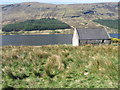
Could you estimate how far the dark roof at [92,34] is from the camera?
3250cm

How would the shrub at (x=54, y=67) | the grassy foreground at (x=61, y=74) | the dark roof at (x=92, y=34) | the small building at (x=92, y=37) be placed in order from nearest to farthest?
the grassy foreground at (x=61, y=74) < the shrub at (x=54, y=67) < the small building at (x=92, y=37) < the dark roof at (x=92, y=34)

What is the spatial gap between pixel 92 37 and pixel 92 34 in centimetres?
92

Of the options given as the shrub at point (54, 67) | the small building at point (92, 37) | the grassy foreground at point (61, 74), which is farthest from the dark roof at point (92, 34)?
the shrub at point (54, 67)

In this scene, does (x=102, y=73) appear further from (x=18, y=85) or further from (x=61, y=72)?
(x=18, y=85)

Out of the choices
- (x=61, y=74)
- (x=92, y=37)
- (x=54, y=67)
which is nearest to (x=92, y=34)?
(x=92, y=37)

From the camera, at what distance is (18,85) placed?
23.6ft

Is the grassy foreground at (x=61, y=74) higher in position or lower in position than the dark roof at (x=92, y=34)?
higher

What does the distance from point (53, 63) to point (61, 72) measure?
3.20 ft

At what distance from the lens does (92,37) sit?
32219 millimetres

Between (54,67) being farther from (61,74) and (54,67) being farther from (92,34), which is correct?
(92,34)

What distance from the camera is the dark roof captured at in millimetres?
32500

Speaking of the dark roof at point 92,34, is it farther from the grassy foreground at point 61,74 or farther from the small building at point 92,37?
the grassy foreground at point 61,74

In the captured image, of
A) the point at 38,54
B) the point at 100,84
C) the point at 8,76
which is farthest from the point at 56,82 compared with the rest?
the point at 38,54

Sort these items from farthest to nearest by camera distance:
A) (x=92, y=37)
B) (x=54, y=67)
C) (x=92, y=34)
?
(x=92, y=34) → (x=92, y=37) → (x=54, y=67)
